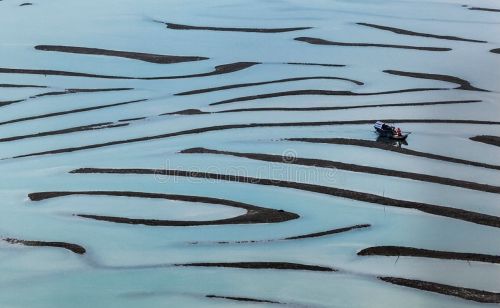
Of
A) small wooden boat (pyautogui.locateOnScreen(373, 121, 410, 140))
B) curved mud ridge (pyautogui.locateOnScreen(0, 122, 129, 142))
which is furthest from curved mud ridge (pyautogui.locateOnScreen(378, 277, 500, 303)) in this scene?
curved mud ridge (pyautogui.locateOnScreen(0, 122, 129, 142))

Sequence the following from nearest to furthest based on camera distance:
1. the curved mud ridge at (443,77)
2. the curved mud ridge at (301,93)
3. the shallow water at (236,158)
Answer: the shallow water at (236,158) → the curved mud ridge at (301,93) → the curved mud ridge at (443,77)

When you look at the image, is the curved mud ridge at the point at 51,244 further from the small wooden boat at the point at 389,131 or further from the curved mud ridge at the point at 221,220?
the small wooden boat at the point at 389,131

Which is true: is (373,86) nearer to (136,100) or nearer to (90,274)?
(136,100)

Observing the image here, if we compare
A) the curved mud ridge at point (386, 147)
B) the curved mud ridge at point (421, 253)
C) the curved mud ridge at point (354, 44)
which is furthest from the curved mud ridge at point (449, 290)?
the curved mud ridge at point (354, 44)

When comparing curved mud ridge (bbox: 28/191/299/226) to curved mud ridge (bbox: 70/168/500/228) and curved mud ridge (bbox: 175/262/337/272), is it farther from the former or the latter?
curved mud ridge (bbox: 175/262/337/272)

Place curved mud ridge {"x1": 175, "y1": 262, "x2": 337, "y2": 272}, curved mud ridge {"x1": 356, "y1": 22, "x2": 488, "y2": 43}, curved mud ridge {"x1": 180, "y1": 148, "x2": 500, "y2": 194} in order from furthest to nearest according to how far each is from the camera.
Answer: curved mud ridge {"x1": 356, "y1": 22, "x2": 488, "y2": 43} → curved mud ridge {"x1": 180, "y1": 148, "x2": 500, "y2": 194} → curved mud ridge {"x1": 175, "y1": 262, "x2": 337, "y2": 272}
